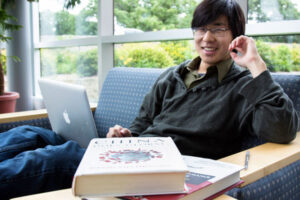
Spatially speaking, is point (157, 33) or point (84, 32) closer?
point (157, 33)

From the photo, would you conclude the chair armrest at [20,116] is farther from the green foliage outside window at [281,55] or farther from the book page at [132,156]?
the green foliage outside window at [281,55]

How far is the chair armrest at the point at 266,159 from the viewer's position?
826 millimetres

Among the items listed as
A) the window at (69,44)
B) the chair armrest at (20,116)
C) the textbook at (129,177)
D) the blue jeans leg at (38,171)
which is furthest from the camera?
the window at (69,44)

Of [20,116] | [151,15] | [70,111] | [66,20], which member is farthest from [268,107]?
[66,20]

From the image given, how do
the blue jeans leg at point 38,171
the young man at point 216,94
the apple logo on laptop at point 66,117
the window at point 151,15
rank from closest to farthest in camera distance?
1. the blue jeans leg at point 38,171
2. the young man at point 216,94
3. the apple logo on laptop at point 66,117
4. the window at point 151,15

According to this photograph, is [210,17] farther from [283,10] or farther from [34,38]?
[34,38]

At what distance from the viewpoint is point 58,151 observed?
110 centimetres

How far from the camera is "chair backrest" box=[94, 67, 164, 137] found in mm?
1724

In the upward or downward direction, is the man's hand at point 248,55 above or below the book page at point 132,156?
above

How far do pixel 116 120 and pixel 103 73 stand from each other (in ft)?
3.92

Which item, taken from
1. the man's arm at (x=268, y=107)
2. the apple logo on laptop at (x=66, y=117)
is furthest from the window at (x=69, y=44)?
the man's arm at (x=268, y=107)

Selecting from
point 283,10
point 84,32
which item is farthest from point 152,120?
point 84,32

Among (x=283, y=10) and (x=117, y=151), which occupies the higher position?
(x=283, y=10)

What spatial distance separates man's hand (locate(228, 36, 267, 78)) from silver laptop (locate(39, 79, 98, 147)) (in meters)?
0.58
